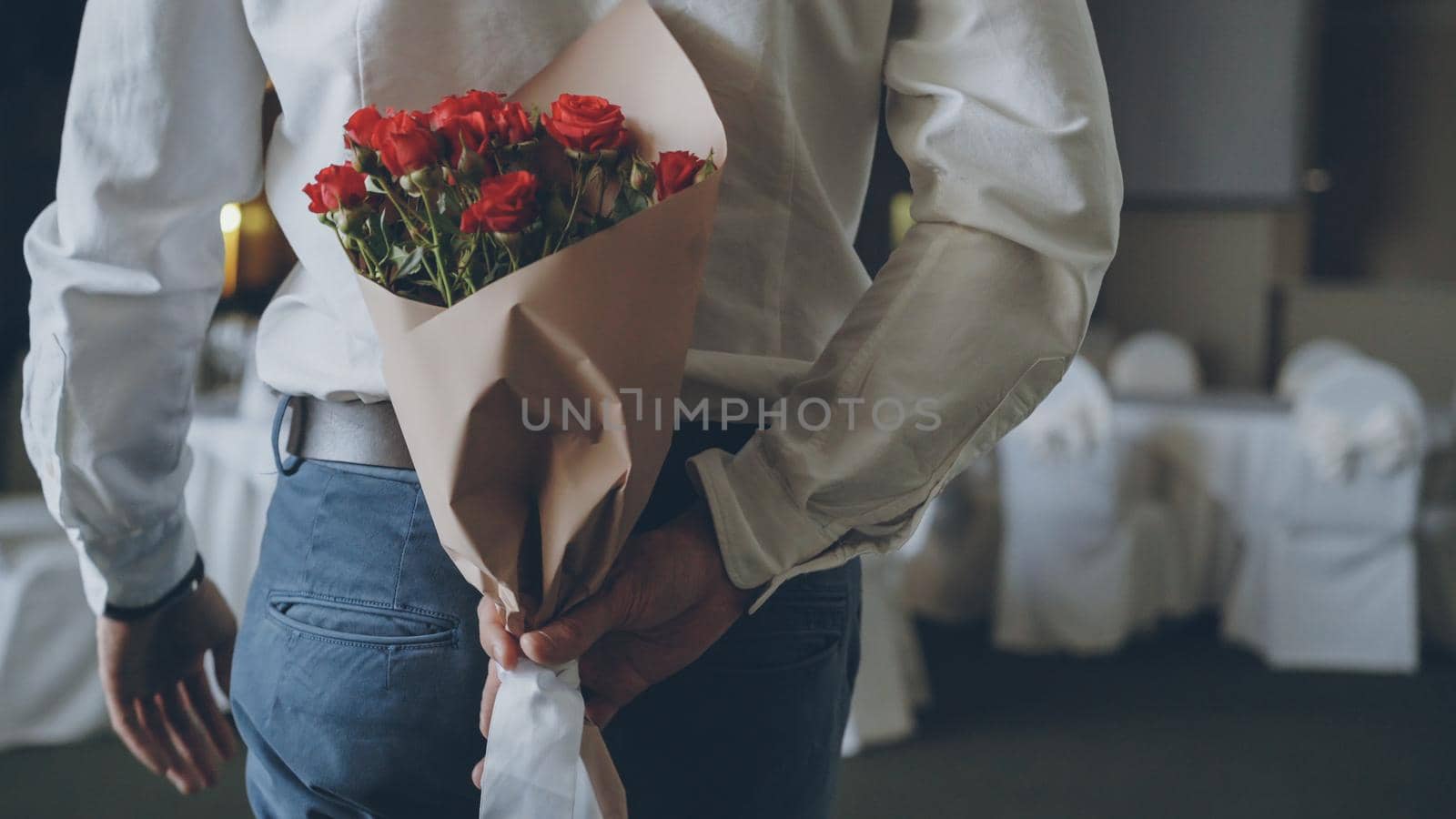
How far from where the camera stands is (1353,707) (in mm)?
3430

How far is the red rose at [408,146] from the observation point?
536mm

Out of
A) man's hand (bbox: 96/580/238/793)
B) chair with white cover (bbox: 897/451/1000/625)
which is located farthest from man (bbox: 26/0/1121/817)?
chair with white cover (bbox: 897/451/1000/625)

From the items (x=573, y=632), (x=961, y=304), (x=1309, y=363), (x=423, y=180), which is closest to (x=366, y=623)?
(x=573, y=632)

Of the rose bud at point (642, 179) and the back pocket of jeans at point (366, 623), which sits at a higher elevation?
the rose bud at point (642, 179)

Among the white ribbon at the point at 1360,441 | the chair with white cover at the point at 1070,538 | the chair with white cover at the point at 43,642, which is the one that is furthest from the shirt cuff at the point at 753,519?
the white ribbon at the point at 1360,441

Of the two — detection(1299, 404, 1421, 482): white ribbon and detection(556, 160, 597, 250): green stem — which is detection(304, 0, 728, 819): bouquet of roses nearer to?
detection(556, 160, 597, 250): green stem

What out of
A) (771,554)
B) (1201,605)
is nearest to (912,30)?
(771,554)

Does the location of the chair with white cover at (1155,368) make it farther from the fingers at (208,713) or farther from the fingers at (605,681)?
the fingers at (605,681)

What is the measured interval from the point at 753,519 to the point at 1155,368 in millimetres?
5654

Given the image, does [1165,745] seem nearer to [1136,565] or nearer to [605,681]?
[1136,565]

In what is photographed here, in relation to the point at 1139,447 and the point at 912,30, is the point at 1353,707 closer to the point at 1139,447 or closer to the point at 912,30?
the point at 1139,447

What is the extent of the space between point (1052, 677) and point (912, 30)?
3.27 meters

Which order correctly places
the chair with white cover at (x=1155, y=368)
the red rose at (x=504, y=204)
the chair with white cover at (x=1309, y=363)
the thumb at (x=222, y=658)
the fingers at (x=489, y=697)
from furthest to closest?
the chair with white cover at (x=1155, y=368), the chair with white cover at (x=1309, y=363), the thumb at (x=222, y=658), the fingers at (x=489, y=697), the red rose at (x=504, y=204)

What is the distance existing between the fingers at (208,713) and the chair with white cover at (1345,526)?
11.5ft
